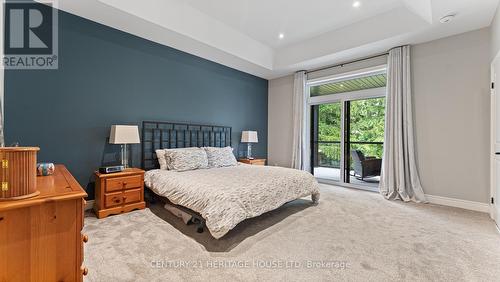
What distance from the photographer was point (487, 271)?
186 cm

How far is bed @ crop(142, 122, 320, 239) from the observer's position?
2.28 metres

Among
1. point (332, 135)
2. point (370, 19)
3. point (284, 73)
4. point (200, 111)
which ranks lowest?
point (332, 135)

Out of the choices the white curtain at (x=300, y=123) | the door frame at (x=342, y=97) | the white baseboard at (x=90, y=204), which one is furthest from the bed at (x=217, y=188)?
the white curtain at (x=300, y=123)

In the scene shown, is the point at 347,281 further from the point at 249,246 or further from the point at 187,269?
the point at 187,269

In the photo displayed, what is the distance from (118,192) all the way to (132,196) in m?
0.21

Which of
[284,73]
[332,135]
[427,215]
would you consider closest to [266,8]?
[284,73]

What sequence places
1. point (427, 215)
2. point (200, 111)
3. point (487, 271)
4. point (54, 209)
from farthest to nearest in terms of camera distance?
1. point (200, 111)
2. point (427, 215)
3. point (487, 271)
4. point (54, 209)

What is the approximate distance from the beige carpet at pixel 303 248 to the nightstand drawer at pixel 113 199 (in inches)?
7.0

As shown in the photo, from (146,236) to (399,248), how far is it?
2.68 meters

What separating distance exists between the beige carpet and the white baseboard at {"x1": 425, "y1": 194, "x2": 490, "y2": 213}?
0.22 m

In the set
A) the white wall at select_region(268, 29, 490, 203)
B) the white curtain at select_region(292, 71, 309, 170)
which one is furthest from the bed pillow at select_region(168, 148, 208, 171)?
the white wall at select_region(268, 29, 490, 203)

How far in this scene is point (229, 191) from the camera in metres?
2.41

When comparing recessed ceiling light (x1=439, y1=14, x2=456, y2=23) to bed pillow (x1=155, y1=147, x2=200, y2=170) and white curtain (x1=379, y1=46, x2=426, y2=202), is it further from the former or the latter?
bed pillow (x1=155, y1=147, x2=200, y2=170)

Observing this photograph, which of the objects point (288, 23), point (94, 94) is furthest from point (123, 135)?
point (288, 23)
